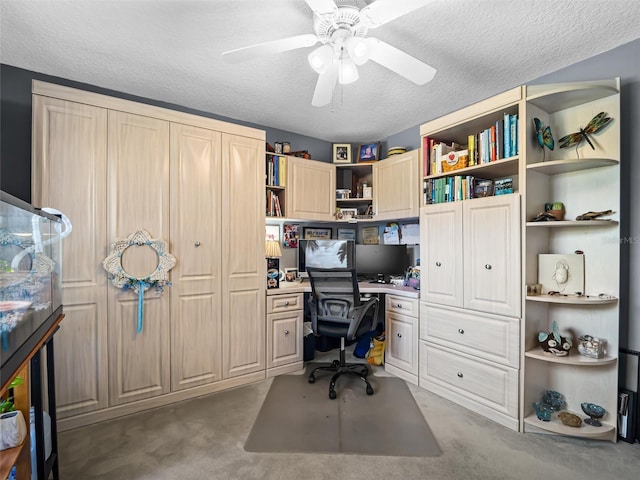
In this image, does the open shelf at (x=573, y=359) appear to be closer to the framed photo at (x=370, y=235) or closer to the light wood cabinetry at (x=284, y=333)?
the light wood cabinetry at (x=284, y=333)

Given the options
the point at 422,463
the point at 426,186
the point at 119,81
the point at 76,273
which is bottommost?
the point at 422,463

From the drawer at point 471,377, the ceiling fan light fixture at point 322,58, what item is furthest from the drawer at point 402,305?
the ceiling fan light fixture at point 322,58

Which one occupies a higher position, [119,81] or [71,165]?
[119,81]

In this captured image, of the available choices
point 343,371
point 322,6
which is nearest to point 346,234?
point 343,371

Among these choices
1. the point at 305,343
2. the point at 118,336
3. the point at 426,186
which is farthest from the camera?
the point at 305,343

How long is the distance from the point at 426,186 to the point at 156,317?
2.48 metres

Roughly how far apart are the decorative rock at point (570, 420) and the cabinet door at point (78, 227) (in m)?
3.09

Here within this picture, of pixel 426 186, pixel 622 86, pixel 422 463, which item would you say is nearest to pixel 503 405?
pixel 422 463

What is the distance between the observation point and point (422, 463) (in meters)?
1.80

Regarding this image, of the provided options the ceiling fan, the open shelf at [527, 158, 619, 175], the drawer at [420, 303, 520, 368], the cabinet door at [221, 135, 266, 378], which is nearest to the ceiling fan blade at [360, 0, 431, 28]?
the ceiling fan

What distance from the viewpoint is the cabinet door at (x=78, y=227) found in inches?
81.4

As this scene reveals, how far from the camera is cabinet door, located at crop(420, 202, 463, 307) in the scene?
2.51m

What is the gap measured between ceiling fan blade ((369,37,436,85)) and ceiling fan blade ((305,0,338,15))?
0.81 feet

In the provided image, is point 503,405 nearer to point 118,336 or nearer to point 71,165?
point 118,336
